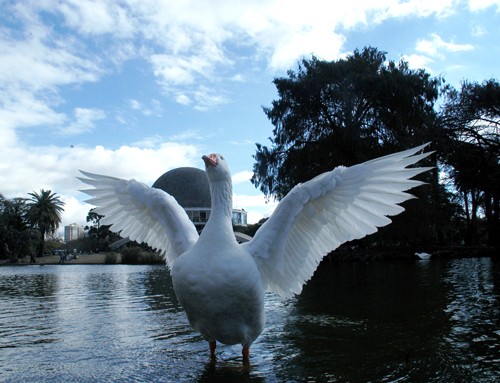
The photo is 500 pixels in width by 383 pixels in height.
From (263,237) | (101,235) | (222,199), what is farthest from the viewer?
(101,235)

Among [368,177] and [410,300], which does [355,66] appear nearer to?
[410,300]

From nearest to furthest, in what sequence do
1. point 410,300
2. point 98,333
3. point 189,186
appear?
1. point 98,333
2. point 410,300
3. point 189,186

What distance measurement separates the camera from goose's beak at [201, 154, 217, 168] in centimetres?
534

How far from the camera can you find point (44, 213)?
67.5 metres

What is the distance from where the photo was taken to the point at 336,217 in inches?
214

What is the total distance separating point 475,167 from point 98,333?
90.7 feet

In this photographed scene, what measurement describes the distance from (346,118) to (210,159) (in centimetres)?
2566

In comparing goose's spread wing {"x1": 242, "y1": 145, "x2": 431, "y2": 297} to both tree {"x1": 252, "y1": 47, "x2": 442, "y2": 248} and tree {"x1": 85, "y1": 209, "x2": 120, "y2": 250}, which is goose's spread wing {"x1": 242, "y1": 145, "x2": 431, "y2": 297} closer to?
tree {"x1": 252, "y1": 47, "x2": 442, "y2": 248}

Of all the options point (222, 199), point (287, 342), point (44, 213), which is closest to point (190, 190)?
point (44, 213)

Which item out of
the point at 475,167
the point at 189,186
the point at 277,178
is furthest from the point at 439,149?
Answer: the point at 189,186

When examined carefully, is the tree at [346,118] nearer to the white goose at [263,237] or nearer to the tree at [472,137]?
the tree at [472,137]

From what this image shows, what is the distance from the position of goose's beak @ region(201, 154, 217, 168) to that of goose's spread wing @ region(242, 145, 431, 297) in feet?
3.01

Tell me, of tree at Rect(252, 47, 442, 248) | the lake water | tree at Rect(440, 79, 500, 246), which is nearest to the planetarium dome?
tree at Rect(252, 47, 442, 248)

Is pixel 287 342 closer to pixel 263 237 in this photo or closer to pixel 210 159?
pixel 263 237
